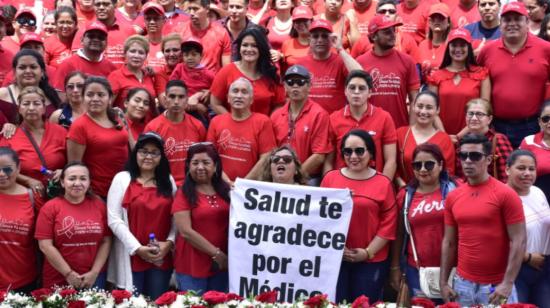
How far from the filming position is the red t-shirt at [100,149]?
35.4 ft

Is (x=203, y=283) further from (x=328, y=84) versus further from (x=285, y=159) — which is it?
(x=328, y=84)

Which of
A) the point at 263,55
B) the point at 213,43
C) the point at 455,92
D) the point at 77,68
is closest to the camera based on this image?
the point at 455,92

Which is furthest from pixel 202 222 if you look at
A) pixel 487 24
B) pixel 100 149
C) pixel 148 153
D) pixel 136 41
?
pixel 487 24

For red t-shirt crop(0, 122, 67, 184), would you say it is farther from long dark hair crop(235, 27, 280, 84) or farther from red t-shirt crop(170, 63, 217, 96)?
long dark hair crop(235, 27, 280, 84)

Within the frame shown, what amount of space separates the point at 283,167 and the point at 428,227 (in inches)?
60.4

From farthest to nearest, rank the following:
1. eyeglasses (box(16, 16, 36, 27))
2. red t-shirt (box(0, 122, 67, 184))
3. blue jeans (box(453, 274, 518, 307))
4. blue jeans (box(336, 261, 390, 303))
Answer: eyeglasses (box(16, 16, 36, 27)), red t-shirt (box(0, 122, 67, 184)), blue jeans (box(336, 261, 390, 303)), blue jeans (box(453, 274, 518, 307))

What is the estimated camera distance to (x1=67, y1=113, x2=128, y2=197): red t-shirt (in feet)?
35.4

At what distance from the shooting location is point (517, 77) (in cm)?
1188

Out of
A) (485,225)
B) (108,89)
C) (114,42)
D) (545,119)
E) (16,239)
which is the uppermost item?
(114,42)

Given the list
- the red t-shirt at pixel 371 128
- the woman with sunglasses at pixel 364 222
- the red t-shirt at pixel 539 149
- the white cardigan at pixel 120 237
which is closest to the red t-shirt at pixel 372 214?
the woman with sunglasses at pixel 364 222

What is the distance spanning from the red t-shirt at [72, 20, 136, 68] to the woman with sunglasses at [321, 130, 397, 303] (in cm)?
395

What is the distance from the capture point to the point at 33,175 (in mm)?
10719

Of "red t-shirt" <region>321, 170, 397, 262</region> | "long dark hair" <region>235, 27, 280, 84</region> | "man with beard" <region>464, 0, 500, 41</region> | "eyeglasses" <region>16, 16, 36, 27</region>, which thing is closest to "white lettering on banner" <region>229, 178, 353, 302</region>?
"red t-shirt" <region>321, 170, 397, 262</region>

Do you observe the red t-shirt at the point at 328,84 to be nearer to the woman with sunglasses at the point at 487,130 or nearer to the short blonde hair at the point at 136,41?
the woman with sunglasses at the point at 487,130
